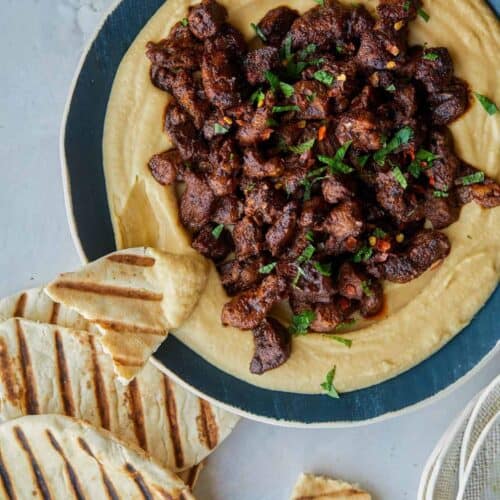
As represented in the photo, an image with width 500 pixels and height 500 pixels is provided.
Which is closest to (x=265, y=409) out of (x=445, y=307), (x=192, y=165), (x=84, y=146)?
(x=445, y=307)

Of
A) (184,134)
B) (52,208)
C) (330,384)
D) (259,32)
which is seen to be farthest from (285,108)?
(52,208)

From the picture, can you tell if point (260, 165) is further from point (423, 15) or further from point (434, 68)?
point (423, 15)

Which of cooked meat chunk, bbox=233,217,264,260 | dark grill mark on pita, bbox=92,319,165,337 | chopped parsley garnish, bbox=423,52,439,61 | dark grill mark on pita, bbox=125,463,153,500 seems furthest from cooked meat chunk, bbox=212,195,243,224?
dark grill mark on pita, bbox=125,463,153,500

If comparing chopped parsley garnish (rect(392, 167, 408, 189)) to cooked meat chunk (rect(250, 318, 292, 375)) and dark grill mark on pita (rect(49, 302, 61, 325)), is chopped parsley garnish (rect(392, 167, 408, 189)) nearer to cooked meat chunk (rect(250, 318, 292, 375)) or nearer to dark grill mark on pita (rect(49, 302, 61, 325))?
A: cooked meat chunk (rect(250, 318, 292, 375))

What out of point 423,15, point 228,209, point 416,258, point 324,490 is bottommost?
point 324,490

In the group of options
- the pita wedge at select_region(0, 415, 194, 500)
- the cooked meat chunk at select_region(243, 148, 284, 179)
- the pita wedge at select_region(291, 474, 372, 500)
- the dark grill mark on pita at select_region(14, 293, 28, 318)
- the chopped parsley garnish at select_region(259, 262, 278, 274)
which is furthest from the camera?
the pita wedge at select_region(291, 474, 372, 500)

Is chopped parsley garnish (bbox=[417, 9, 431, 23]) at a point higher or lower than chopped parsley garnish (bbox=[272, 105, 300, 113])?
higher
